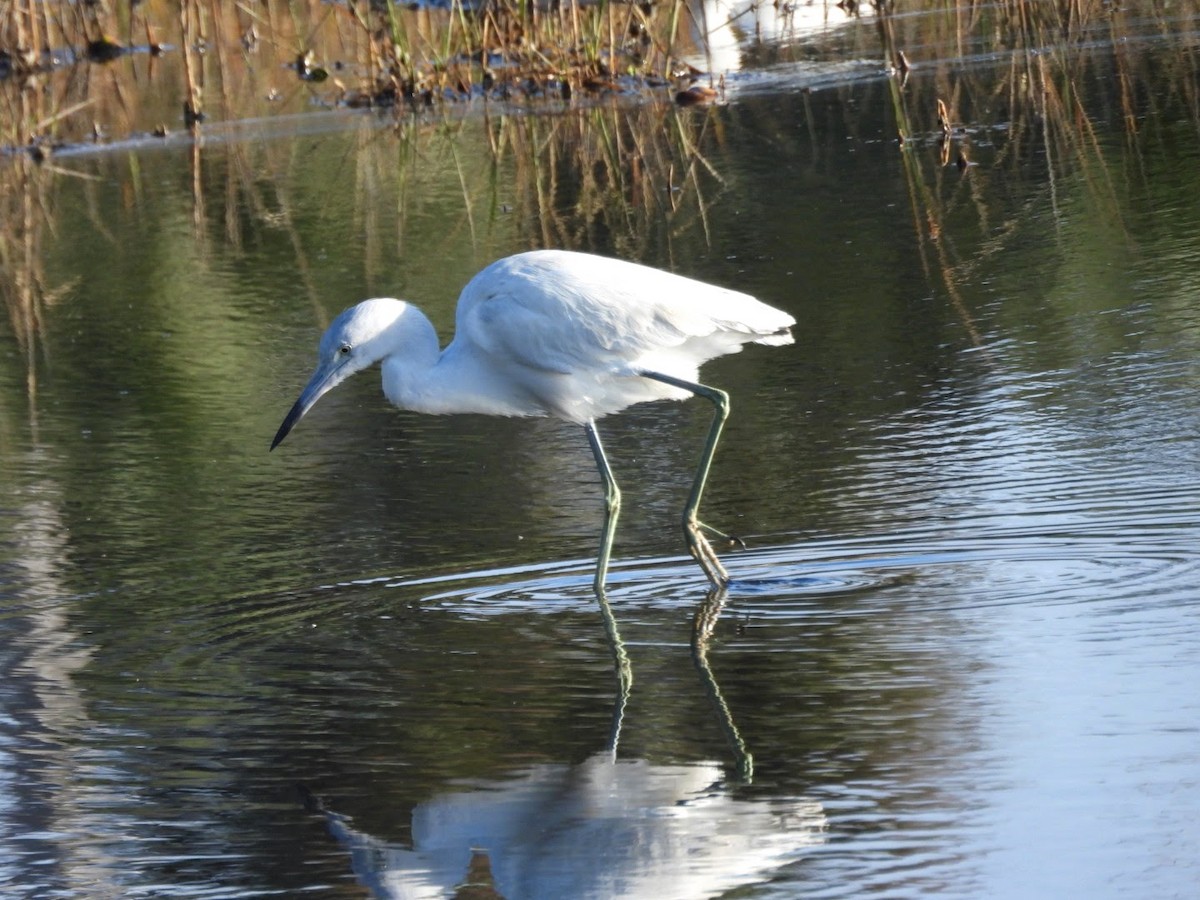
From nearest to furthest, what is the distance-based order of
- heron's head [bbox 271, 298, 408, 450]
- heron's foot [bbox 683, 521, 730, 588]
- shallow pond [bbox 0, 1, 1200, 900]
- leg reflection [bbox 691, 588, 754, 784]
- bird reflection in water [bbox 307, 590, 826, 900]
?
bird reflection in water [bbox 307, 590, 826, 900] → shallow pond [bbox 0, 1, 1200, 900] → leg reflection [bbox 691, 588, 754, 784] → heron's foot [bbox 683, 521, 730, 588] → heron's head [bbox 271, 298, 408, 450]

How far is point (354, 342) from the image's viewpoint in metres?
6.16

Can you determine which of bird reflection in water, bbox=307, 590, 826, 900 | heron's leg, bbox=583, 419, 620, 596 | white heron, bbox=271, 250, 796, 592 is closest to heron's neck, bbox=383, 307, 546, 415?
white heron, bbox=271, 250, 796, 592

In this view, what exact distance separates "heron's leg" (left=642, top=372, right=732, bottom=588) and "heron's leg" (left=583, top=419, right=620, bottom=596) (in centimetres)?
23

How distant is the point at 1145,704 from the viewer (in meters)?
4.29

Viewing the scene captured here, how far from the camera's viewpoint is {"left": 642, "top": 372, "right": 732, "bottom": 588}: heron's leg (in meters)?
5.76

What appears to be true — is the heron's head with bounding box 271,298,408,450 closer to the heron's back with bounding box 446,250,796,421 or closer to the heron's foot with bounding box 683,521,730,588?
the heron's back with bounding box 446,250,796,421

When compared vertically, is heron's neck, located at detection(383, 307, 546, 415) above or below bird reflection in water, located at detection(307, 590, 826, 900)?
above

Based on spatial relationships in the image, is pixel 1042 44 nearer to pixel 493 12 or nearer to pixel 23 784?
pixel 493 12

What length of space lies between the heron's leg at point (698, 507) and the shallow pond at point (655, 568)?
71 mm

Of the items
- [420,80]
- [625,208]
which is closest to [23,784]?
[625,208]

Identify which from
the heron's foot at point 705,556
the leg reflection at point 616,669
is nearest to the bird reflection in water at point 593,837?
the leg reflection at point 616,669

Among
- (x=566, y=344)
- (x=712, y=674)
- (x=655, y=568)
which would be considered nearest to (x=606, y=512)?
(x=655, y=568)

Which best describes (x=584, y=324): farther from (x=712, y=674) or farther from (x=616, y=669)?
(x=712, y=674)

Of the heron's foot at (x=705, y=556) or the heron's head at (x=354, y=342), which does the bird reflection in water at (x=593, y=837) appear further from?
the heron's head at (x=354, y=342)
